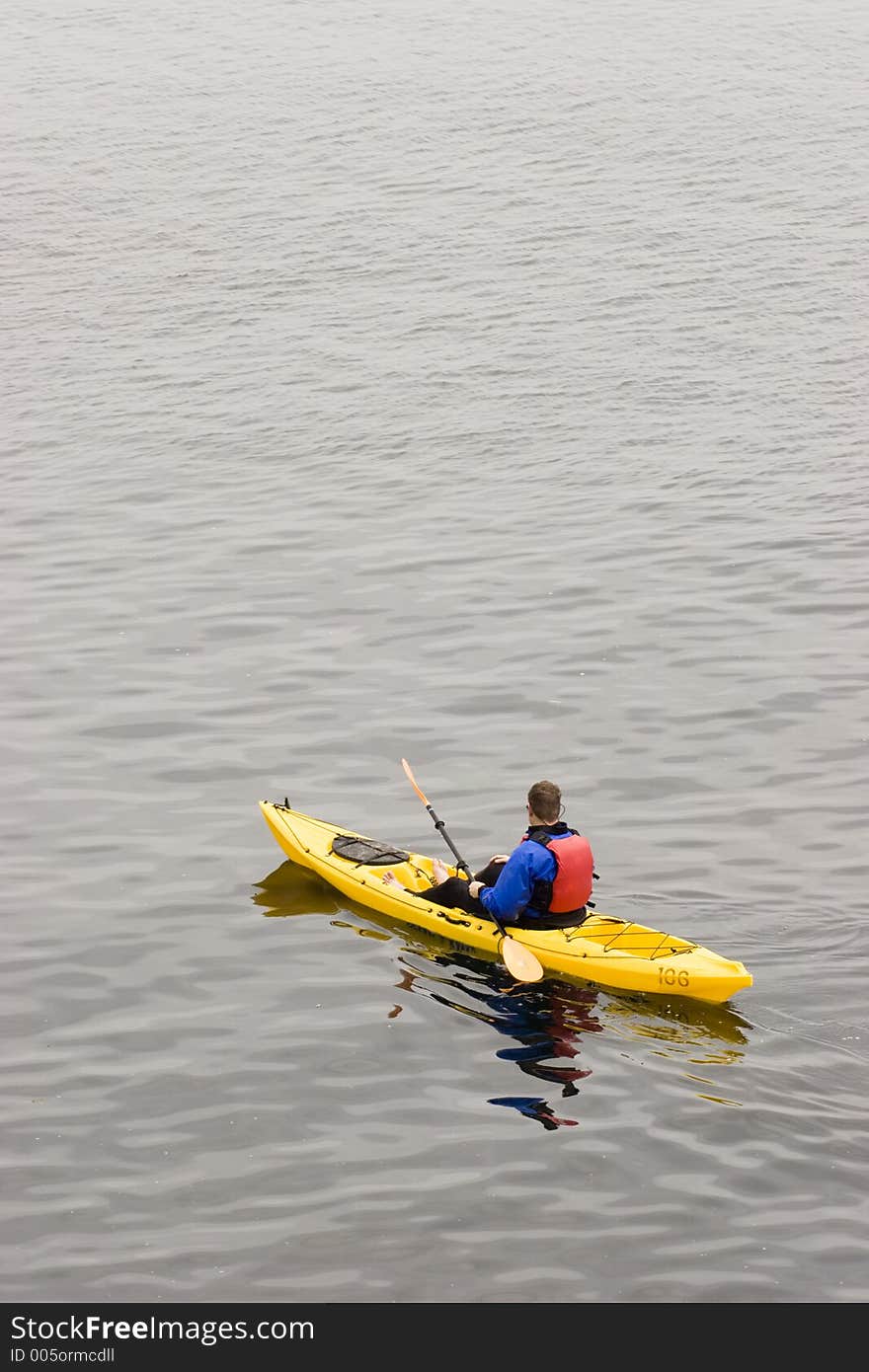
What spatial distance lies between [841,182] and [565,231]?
6.21 m

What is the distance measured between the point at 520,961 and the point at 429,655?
6604 millimetres

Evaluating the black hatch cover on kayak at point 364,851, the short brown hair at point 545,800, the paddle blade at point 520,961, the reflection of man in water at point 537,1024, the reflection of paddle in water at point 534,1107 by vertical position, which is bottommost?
the reflection of paddle in water at point 534,1107

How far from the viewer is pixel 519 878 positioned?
11414mm

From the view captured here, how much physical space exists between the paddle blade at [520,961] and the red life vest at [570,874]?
38 cm

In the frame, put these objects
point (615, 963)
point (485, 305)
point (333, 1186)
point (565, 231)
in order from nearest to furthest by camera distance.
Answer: point (333, 1186), point (615, 963), point (485, 305), point (565, 231)

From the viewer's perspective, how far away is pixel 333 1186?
30.3 feet

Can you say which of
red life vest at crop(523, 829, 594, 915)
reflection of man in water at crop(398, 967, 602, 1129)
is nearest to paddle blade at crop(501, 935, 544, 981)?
reflection of man in water at crop(398, 967, 602, 1129)

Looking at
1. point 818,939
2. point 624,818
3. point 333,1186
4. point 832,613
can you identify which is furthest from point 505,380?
point 333,1186

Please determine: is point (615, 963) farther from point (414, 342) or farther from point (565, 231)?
point (565, 231)

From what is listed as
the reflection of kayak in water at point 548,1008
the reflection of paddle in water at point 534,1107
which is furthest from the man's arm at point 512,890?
the reflection of paddle in water at point 534,1107

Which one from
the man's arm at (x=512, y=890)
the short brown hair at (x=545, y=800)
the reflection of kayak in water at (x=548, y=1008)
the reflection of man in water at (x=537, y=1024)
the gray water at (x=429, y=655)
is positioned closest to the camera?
the gray water at (x=429, y=655)

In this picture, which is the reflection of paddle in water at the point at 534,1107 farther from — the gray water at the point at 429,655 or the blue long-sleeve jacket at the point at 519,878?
the blue long-sleeve jacket at the point at 519,878

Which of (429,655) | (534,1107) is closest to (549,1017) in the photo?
(534,1107)

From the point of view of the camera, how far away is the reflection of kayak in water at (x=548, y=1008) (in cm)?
1055
